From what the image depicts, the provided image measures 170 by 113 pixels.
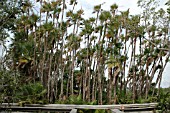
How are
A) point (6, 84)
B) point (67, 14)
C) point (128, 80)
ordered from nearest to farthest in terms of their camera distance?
point (6, 84)
point (67, 14)
point (128, 80)

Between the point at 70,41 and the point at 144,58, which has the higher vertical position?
the point at 70,41

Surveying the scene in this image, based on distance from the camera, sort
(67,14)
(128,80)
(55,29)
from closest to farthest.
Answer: (55,29), (67,14), (128,80)

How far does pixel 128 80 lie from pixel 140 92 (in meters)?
2.33

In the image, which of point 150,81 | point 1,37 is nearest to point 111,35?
point 150,81

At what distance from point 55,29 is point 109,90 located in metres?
8.01

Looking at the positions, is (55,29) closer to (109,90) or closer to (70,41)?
(70,41)

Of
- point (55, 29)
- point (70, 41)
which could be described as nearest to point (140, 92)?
point (70, 41)

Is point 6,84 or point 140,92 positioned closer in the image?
point 6,84

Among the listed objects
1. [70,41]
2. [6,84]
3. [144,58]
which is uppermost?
[70,41]

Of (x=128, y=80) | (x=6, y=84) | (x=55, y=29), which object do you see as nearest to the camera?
(x=6, y=84)

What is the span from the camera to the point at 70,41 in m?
30.8

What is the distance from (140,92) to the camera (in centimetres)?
3084

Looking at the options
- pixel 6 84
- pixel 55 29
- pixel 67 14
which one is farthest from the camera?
pixel 67 14

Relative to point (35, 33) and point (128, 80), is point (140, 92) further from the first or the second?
point (35, 33)
